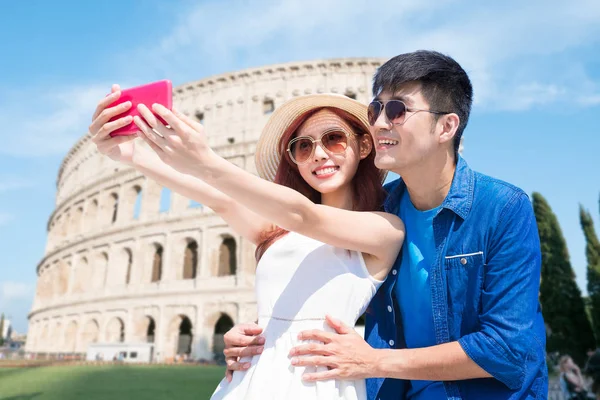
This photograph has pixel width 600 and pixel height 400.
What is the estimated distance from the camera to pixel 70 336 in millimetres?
28703

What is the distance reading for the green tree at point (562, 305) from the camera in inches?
624

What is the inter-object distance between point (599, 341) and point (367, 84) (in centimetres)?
1723

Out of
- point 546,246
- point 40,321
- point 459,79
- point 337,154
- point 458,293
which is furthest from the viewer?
point 40,321

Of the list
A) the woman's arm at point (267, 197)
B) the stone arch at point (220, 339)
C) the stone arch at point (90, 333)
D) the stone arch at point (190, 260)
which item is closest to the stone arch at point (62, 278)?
the stone arch at point (90, 333)

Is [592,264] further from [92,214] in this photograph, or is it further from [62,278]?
[62,278]

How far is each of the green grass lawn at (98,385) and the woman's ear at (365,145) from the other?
2.31 meters

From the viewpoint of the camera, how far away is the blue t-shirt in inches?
72.7

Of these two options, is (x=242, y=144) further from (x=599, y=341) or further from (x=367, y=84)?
(x=599, y=341)

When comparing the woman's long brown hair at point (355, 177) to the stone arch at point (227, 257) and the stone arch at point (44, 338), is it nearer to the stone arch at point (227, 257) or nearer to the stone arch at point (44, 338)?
the stone arch at point (227, 257)

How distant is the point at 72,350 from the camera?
28.1 meters

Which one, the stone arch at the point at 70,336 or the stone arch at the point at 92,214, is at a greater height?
the stone arch at the point at 92,214

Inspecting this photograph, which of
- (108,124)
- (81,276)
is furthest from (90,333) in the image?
(108,124)

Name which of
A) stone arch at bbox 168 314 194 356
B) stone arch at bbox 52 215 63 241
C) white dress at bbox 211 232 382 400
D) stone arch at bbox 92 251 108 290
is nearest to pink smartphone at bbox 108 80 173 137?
white dress at bbox 211 232 382 400


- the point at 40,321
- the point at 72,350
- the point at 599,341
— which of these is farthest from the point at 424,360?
the point at 40,321
